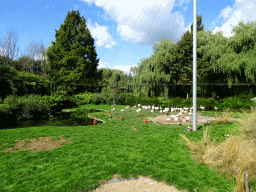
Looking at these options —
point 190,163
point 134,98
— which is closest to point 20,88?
point 134,98

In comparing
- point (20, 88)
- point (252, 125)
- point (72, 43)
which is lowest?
point (252, 125)

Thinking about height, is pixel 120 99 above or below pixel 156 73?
below

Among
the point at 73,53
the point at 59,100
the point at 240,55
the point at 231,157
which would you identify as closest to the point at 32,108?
the point at 59,100

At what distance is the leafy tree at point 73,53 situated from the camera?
2325 centimetres

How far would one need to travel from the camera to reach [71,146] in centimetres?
489

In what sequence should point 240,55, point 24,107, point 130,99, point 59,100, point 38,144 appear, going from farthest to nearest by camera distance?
1. point 130,99
2. point 59,100
3. point 240,55
4. point 24,107
5. point 38,144

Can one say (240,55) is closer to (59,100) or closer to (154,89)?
Result: (154,89)

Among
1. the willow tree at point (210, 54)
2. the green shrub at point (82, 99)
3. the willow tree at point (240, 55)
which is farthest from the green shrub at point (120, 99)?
the willow tree at point (240, 55)

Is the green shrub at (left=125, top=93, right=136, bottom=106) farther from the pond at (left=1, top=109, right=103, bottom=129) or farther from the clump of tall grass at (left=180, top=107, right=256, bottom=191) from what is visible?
the clump of tall grass at (left=180, top=107, right=256, bottom=191)

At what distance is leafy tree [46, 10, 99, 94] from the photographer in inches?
915

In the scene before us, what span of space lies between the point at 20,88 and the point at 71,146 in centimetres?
1158

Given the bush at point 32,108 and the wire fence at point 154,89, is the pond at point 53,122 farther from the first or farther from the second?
the wire fence at point 154,89

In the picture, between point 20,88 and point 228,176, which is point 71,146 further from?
point 20,88

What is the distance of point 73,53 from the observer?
23.4 m
